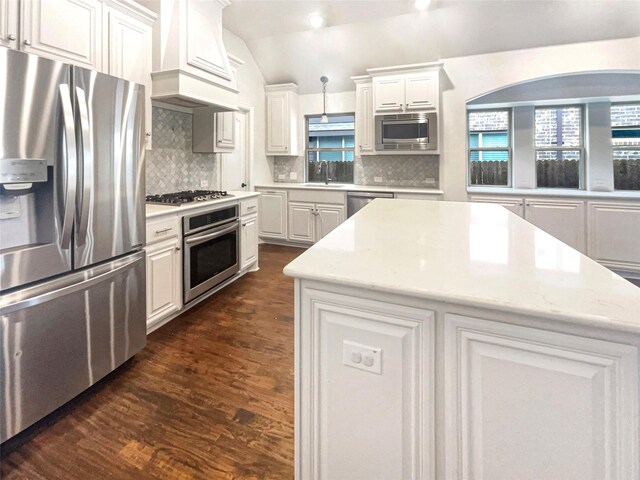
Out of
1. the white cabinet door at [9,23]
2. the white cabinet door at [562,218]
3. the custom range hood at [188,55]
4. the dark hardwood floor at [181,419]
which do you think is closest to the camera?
the dark hardwood floor at [181,419]

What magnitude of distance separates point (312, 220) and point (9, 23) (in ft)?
12.4

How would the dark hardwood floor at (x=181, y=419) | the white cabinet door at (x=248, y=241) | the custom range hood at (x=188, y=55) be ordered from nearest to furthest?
the dark hardwood floor at (x=181, y=419) < the custom range hood at (x=188, y=55) < the white cabinet door at (x=248, y=241)

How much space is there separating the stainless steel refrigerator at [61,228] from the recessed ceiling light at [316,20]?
9.26 feet

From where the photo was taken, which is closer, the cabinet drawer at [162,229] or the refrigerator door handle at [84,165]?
the refrigerator door handle at [84,165]

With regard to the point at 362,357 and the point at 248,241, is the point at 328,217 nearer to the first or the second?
the point at 248,241

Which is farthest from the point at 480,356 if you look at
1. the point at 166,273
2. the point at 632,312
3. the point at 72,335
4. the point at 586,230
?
the point at 586,230

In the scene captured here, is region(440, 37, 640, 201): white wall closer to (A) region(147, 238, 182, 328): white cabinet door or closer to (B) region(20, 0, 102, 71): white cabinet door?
(A) region(147, 238, 182, 328): white cabinet door

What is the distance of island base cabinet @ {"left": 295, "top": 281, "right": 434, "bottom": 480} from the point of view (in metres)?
0.93

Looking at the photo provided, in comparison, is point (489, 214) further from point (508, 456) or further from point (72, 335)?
point (72, 335)

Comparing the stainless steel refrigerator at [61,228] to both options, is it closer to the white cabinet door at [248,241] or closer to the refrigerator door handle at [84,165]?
the refrigerator door handle at [84,165]

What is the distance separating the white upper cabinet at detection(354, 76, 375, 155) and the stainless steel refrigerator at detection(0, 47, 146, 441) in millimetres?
3478

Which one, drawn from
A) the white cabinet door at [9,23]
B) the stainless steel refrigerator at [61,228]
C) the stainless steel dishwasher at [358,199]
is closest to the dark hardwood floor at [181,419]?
the stainless steel refrigerator at [61,228]

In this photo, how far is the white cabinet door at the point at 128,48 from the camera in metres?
2.36

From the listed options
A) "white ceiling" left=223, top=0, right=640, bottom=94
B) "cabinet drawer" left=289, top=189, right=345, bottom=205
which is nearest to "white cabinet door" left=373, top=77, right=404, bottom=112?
"white ceiling" left=223, top=0, right=640, bottom=94
